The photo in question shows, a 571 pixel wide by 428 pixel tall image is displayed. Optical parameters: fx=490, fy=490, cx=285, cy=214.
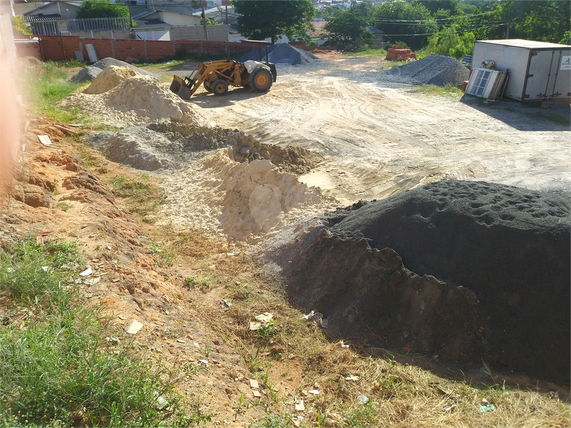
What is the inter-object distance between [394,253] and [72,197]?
17.3 ft

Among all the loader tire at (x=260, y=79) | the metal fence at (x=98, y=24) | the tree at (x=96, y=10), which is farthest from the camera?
the tree at (x=96, y=10)

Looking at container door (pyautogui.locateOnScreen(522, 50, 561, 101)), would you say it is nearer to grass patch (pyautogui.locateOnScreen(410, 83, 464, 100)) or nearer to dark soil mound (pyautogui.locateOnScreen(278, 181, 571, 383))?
grass patch (pyautogui.locateOnScreen(410, 83, 464, 100))

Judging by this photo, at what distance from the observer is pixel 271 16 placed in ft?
116

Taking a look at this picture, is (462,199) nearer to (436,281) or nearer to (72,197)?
(436,281)

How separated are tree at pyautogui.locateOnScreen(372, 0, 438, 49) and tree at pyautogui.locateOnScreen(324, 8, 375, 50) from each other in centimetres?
671

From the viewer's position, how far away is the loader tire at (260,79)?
19.2m

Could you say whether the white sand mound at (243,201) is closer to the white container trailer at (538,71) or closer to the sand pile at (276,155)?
the sand pile at (276,155)

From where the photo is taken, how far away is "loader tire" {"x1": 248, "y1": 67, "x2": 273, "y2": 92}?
19250 millimetres

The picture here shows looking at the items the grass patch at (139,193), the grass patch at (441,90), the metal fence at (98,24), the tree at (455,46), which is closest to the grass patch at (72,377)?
the grass patch at (139,193)

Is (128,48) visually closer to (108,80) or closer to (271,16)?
(271,16)

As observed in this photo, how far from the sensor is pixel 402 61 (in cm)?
2855

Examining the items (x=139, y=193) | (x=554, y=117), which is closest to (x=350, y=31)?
(x=554, y=117)

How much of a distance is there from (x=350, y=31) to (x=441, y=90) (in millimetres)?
21344

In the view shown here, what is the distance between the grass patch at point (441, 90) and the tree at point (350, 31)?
62.8 ft
